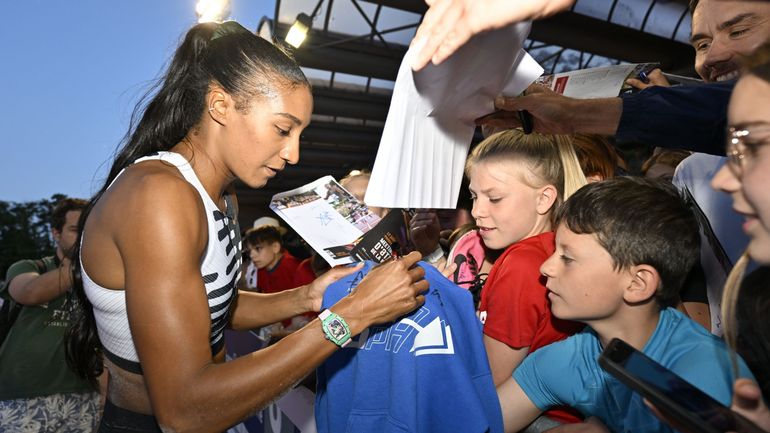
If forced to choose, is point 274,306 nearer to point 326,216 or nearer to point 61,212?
point 326,216

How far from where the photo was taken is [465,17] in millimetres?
722

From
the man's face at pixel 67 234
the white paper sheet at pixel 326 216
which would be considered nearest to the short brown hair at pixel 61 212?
the man's face at pixel 67 234

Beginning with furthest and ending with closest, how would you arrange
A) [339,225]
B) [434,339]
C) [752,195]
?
1. [339,225]
2. [434,339]
3. [752,195]

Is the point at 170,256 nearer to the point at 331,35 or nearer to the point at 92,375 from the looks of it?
the point at 92,375

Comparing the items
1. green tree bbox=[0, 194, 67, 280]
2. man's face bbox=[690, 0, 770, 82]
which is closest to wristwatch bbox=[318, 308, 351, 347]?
man's face bbox=[690, 0, 770, 82]

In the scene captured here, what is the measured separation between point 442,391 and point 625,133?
822 mm

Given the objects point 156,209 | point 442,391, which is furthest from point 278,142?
point 442,391

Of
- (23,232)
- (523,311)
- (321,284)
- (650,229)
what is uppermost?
(650,229)

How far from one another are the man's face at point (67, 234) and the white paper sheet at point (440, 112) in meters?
2.50

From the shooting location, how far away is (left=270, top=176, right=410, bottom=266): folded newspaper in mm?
1565

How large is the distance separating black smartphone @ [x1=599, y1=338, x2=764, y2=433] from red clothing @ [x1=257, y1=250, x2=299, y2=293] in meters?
4.77

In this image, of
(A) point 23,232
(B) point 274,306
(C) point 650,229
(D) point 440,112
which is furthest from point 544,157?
(A) point 23,232

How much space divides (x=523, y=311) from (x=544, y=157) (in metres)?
0.59

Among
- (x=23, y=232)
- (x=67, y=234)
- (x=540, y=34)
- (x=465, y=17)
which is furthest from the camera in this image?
(x=23, y=232)
